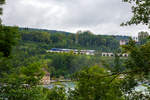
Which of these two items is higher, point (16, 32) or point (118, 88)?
point (16, 32)

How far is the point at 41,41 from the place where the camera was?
14812 centimetres

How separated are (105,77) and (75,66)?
304 ft

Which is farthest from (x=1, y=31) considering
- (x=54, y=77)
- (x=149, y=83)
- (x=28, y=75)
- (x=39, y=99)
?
(x=54, y=77)

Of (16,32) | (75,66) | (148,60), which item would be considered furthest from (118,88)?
(75,66)

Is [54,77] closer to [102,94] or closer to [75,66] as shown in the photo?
[75,66]

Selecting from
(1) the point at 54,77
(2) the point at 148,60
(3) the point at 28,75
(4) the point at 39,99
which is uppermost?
(2) the point at 148,60

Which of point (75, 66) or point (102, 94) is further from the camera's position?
point (75, 66)

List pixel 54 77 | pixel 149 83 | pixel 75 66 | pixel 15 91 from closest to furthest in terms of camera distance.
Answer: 1. pixel 149 83
2. pixel 15 91
3. pixel 54 77
4. pixel 75 66

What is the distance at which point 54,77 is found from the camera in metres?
94.2

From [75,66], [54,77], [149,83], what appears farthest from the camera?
[75,66]

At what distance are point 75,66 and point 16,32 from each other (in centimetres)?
9460

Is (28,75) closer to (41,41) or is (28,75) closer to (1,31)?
(1,31)

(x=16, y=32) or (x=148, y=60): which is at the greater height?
(x=16, y=32)

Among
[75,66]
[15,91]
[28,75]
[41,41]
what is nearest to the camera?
[15,91]
